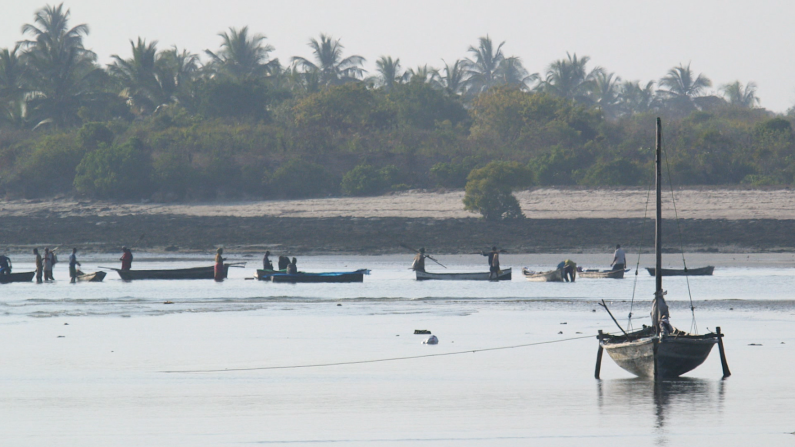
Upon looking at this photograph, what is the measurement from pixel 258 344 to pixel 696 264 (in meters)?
29.3

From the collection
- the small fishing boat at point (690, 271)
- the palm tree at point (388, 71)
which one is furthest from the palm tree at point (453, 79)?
the small fishing boat at point (690, 271)

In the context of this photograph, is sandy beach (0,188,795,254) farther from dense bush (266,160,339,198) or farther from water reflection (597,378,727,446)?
water reflection (597,378,727,446)

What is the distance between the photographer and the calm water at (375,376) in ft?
49.3

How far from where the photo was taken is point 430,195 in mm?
64812

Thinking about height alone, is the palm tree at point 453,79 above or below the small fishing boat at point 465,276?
above

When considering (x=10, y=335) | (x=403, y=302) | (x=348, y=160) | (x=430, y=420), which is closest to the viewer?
(x=430, y=420)

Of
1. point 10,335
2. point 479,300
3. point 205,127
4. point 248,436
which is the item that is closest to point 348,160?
point 205,127

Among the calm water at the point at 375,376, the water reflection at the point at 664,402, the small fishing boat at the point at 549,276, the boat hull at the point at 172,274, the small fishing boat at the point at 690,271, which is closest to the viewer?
the calm water at the point at 375,376

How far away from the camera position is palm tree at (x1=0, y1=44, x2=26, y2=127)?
86.2 metres

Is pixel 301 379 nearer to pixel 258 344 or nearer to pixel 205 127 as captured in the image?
pixel 258 344

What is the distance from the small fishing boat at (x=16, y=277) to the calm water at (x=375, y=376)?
325 inches

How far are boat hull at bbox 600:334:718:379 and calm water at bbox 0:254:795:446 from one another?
0.34m

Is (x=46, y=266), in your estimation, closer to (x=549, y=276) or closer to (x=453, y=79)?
(x=549, y=276)

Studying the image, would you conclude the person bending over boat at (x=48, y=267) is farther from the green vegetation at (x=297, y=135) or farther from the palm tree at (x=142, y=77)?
the palm tree at (x=142, y=77)
